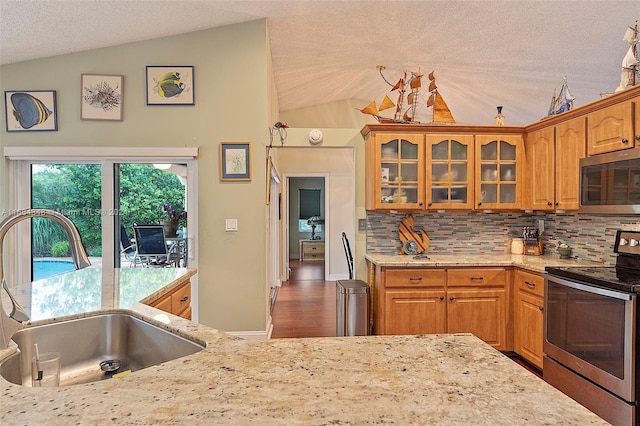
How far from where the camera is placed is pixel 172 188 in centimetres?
363

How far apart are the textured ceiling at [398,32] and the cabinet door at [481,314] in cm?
232

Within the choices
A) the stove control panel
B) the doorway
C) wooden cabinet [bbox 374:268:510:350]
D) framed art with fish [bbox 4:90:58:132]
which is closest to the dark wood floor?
wooden cabinet [bbox 374:268:510:350]

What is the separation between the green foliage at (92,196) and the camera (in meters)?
3.59

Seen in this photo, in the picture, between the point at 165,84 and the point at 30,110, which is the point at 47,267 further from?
the point at 165,84

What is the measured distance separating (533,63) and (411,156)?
1.75 m

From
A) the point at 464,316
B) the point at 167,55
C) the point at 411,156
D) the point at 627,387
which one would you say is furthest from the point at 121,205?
the point at 627,387

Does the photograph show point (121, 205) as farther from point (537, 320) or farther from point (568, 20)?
point (568, 20)

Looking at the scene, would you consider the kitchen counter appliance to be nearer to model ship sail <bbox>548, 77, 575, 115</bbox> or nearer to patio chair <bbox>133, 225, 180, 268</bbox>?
model ship sail <bbox>548, 77, 575, 115</bbox>

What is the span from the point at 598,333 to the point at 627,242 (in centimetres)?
77

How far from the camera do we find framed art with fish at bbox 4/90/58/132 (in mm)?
3451

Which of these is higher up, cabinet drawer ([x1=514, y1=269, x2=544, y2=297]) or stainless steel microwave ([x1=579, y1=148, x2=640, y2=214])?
stainless steel microwave ([x1=579, y1=148, x2=640, y2=214])

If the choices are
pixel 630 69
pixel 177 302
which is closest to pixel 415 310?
pixel 177 302

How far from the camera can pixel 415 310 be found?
3.17 m

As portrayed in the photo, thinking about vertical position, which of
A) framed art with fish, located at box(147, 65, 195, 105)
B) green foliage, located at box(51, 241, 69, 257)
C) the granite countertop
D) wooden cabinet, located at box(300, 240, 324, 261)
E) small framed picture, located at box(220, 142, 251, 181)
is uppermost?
framed art with fish, located at box(147, 65, 195, 105)
